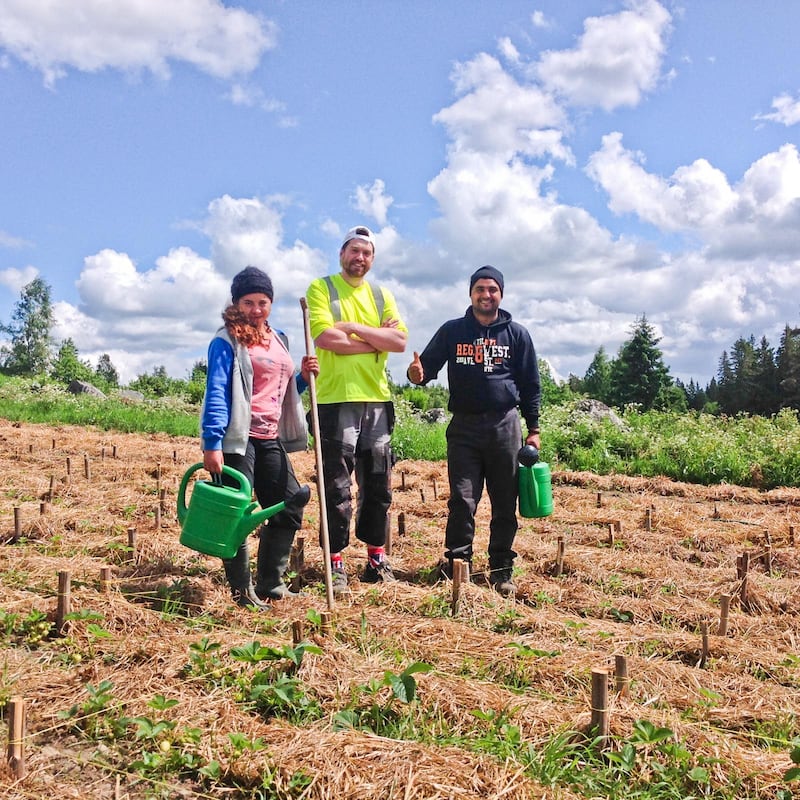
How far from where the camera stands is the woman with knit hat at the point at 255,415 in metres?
3.58

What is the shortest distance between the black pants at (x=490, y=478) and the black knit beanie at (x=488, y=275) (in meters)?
0.82

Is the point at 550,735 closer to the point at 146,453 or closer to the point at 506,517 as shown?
the point at 506,517

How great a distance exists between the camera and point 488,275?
442 cm

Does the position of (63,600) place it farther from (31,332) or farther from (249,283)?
(31,332)

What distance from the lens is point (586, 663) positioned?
117 inches

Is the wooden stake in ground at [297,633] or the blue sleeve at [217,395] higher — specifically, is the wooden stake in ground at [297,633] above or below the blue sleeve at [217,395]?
below

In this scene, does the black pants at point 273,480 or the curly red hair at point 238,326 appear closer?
the curly red hair at point 238,326

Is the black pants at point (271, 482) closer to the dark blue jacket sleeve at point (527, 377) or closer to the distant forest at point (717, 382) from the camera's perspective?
the dark blue jacket sleeve at point (527, 377)

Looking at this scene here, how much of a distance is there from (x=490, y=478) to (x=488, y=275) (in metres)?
1.27

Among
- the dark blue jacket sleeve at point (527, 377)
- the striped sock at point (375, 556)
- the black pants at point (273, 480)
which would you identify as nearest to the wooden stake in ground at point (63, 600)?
the black pants at point (273, 480)

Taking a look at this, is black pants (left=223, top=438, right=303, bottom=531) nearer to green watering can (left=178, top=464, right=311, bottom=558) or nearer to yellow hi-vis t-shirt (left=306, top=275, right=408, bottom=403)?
green watering can (left=178, top=464, right=311, bottom=558)

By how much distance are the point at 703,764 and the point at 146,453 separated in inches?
352

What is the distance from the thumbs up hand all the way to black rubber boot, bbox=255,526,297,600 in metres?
1.29

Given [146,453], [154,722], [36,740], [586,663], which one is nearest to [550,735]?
[586,663]
